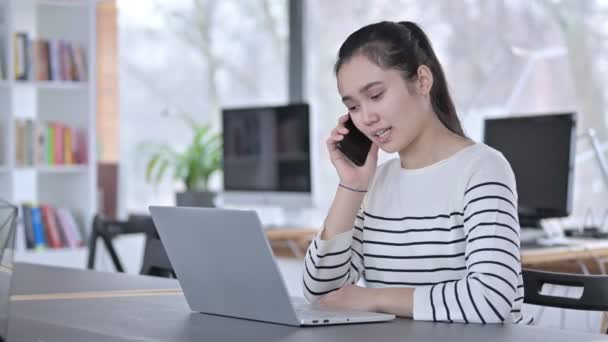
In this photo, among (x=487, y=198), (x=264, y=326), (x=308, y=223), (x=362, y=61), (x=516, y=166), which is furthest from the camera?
(x=308, y=223)

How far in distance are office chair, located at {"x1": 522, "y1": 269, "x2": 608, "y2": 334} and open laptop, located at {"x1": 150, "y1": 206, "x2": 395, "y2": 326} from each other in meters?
0.52

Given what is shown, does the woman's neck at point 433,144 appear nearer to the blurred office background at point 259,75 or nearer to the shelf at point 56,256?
the blurred office background at point 259,75

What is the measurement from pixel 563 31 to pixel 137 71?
9.44 feet

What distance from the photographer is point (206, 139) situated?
577 centimetres

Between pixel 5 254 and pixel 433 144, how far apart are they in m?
0.80

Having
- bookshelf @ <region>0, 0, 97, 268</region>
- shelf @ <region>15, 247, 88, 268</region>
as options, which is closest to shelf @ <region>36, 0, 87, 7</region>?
bookshelf @ <region>0, 0, 97, 268</region>

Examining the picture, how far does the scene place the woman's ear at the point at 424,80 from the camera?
5.98 ft

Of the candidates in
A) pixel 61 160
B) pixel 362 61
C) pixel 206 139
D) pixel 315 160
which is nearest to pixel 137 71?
pixel 206 139

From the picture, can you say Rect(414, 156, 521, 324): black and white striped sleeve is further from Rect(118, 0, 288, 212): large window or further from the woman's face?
Rect(118, 0, 288, 212): large window

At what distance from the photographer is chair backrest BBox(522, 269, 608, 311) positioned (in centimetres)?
186

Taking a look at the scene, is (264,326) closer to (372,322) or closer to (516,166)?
(372,322)

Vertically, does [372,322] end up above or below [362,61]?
below

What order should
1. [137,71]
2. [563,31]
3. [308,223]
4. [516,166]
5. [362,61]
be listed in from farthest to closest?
[137,71] → [308,223] → [563,31] → [516,166] → [362,61]

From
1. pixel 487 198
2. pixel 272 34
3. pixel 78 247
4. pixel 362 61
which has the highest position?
pixel 272 34
